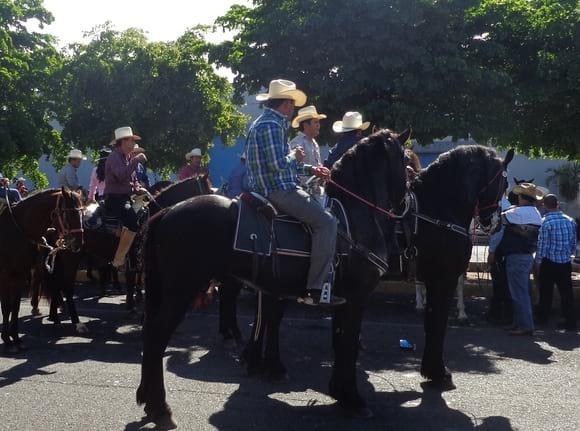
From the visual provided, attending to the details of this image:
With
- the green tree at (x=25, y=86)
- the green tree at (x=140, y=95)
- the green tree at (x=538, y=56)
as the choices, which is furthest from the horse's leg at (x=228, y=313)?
the green tree at (x=140, y=95)

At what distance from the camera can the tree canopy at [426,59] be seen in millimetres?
12891

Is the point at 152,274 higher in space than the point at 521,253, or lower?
lower

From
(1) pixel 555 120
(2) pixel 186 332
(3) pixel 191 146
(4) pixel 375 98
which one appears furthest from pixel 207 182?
(3) pixel 191 146

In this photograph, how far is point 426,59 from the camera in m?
12.7

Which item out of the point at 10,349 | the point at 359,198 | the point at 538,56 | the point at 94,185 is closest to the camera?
the point at 359,198

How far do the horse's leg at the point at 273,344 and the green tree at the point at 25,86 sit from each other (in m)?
14.1

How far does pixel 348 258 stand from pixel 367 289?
34cm

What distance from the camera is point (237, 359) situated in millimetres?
7957

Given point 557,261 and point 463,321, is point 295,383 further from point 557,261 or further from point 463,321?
point 557,261

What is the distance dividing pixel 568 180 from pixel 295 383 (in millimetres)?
29719

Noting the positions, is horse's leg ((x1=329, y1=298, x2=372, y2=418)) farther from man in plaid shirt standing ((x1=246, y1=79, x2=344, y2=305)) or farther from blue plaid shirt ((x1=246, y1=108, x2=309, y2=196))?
blue plaid shirt ((x1=246, y1=108, x2=309, y2=196))

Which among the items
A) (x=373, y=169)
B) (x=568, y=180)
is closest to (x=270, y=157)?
(x=373, y=169)

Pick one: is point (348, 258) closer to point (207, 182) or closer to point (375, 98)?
point (207, 182)

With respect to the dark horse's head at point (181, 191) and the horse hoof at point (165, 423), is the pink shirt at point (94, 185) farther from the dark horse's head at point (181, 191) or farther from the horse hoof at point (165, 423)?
the horse hoof at point (165, 423)
